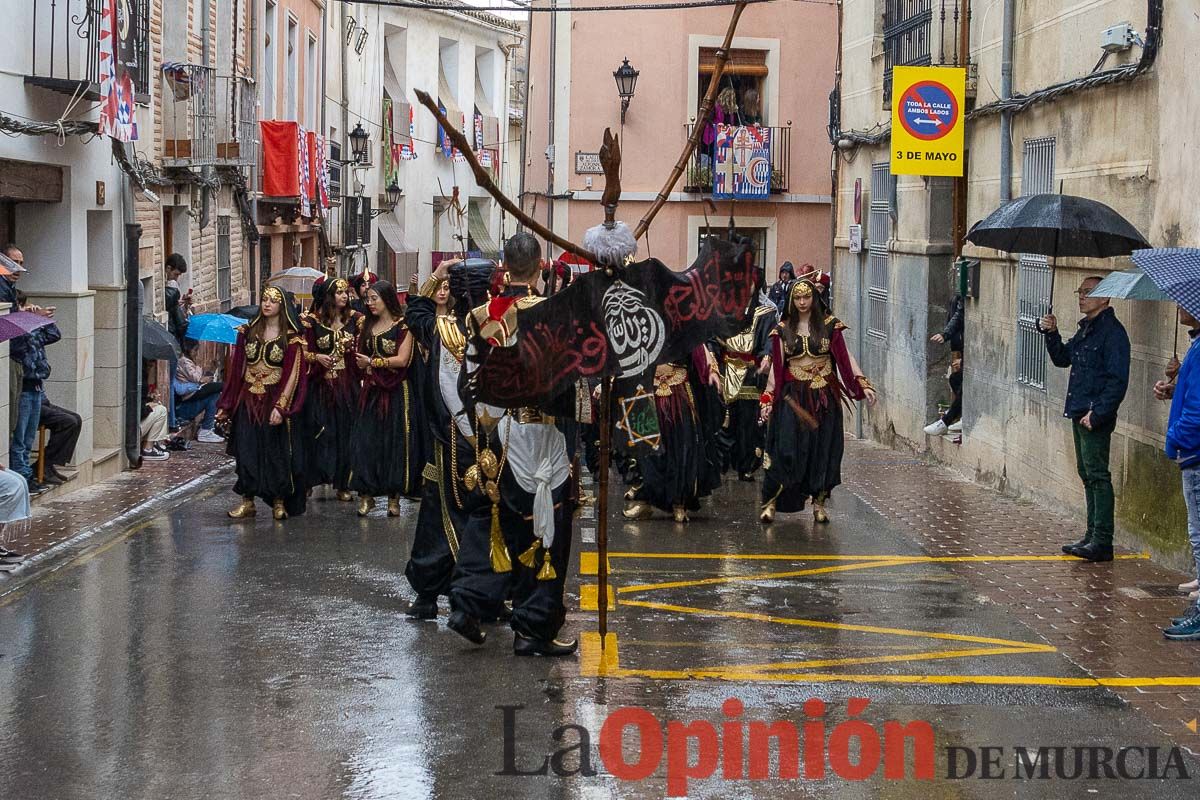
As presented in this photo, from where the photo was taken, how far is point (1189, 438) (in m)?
8.47

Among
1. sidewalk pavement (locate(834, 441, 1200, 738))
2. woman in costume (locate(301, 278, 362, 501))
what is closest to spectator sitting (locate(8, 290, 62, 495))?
woman in costume (locate(301, 278, 362, 501))

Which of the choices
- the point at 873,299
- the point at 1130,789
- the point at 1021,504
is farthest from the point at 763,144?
the point at 1130,789

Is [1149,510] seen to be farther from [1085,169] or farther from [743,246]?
[743,246]

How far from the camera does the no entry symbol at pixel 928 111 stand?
1584 centimetres

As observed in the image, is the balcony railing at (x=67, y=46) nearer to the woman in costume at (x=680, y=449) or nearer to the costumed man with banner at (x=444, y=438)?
the woman in costume at (x=680, y=449)

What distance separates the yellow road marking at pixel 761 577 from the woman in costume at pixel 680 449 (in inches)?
86.9

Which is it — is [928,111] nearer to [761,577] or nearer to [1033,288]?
[1033,288]

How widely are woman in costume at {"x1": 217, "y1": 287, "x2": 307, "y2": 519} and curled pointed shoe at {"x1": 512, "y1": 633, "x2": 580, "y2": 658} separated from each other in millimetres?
5298

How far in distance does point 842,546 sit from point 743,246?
13.6ft

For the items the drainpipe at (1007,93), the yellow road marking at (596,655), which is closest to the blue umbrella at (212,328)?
the drainpipe at (1007,93)

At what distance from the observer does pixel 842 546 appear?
11.8 m

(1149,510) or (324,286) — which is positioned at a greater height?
(324,286)

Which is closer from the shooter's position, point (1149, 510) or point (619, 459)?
point (1149, 510)

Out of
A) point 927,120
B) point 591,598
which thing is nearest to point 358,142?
point 927,120
